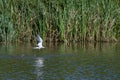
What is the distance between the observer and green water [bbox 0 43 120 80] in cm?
1277

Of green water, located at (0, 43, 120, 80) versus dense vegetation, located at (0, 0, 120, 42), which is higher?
dense vegetation, located at (0, 0, 120, 42)

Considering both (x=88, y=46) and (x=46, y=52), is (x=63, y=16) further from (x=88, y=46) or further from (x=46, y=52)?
(x=46, y=52)

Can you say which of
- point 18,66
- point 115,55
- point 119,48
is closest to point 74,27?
point 119,48

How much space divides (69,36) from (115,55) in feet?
11.8

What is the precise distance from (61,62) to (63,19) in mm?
4790

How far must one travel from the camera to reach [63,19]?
63.6 ft

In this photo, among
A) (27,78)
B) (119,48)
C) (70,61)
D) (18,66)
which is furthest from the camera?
(119,48)

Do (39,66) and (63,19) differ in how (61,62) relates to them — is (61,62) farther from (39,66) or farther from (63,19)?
(63,19)

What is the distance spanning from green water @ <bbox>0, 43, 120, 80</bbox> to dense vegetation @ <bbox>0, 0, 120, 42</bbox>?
65cm

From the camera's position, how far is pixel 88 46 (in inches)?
741

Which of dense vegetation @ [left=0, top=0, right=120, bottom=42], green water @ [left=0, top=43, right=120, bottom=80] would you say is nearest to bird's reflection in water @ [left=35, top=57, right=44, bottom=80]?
green water @ [left=0, top=43, right=120, bottom=80]

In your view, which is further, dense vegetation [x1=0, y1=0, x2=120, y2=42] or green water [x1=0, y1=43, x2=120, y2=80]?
dense vegetation [x1=0, y1=0, x2=120, y2=42]

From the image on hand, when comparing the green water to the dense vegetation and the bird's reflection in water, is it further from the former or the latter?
the dense vegetation

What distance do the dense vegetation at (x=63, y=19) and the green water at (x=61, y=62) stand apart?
653 mm
